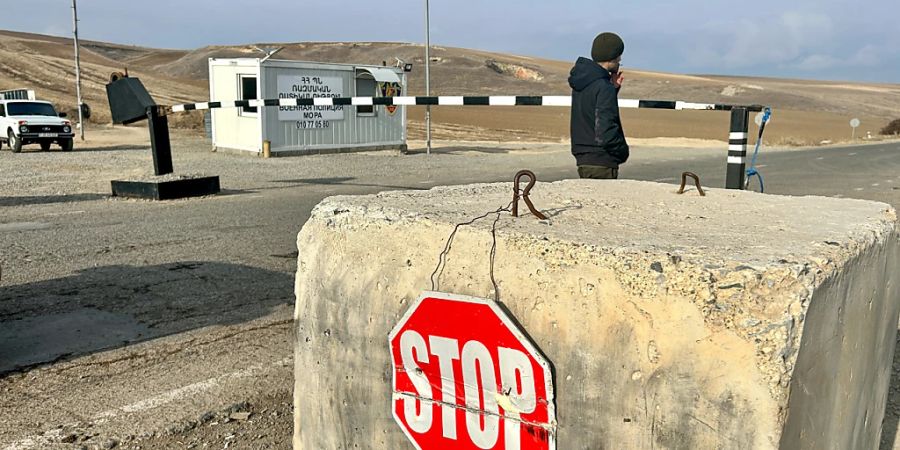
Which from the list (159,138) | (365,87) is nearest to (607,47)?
(159,138)

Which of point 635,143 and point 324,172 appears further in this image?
point 635,143

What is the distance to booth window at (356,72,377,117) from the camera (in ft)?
74.8

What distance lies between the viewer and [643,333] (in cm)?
191

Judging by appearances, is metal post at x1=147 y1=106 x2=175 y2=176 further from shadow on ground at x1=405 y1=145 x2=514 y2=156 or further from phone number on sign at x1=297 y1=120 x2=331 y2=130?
shadow on ground at x1=405 y1=145 x2=514 y2=156

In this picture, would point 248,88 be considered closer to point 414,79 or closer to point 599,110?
point 599,110

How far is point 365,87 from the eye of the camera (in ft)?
75.8

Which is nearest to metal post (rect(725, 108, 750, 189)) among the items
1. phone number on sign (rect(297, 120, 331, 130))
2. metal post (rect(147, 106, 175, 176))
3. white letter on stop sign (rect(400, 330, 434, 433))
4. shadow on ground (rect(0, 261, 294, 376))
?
shadow on ground (rect(0, 261, 294, 376))

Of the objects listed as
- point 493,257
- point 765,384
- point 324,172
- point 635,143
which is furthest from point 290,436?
point 635,143

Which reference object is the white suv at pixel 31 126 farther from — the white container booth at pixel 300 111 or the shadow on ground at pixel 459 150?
the shadow on ground at pixel 459 150

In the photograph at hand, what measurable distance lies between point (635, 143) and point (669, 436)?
99.0 feet

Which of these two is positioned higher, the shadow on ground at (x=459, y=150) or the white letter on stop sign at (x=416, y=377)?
the white letter on stop sign at (x=416, y=377)

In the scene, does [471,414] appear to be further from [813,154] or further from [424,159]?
[813,154]

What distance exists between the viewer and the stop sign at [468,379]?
2.07 m

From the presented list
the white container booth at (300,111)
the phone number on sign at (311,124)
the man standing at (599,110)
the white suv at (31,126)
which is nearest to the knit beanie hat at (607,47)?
the man standing at (599,110)
